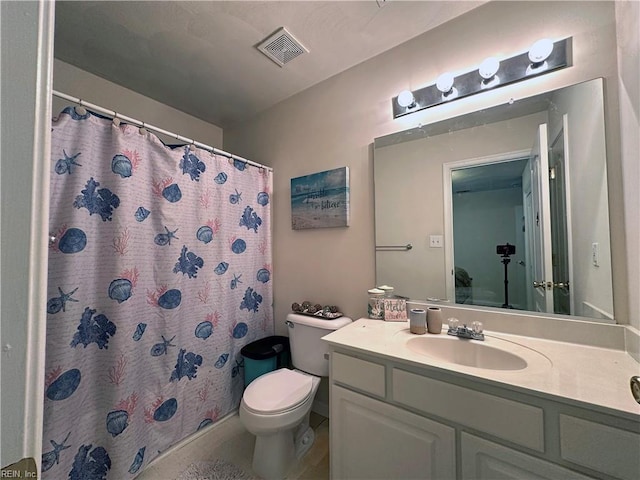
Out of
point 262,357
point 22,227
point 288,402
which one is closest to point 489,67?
point 22,227

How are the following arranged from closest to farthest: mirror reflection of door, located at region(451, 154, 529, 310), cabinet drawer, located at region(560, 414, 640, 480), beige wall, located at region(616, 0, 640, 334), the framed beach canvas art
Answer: cabinet drawer, located at region(560, 414, 640, 480) < beige wall, located at region(616, 0, 640, 334) < mirror reflection of door, located at region(451, 154, 529, 310) < the framed beach canvas art

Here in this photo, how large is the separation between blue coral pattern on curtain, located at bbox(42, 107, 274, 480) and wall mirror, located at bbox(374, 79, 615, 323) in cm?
109

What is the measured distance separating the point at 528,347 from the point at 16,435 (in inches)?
56.5

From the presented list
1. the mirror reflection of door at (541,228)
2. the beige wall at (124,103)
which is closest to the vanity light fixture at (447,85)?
the mirror reflection of door at (541,228)

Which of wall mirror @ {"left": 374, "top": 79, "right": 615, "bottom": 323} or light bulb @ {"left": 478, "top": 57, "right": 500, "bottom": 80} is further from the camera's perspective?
light bulb @ {"left": 478, "top": 57, "right": 500, "bottom": 80}

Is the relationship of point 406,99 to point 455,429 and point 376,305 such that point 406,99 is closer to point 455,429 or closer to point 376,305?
point 376,305

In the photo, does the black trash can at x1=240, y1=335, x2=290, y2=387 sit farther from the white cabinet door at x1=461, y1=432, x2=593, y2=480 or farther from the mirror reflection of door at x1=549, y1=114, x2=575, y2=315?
the mirror reflection of door at x1=549, y1=114, x2=575, y2=315

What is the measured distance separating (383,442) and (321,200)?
136cm

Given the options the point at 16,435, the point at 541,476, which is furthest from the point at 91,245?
the point at 541,476

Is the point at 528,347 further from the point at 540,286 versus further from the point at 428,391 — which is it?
the point at 428,391

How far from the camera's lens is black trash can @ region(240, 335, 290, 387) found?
172 centimetres

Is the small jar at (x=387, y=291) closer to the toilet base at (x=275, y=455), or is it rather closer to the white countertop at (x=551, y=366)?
the white countertop at (x=551, y=366)

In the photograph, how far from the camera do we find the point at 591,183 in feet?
3.44

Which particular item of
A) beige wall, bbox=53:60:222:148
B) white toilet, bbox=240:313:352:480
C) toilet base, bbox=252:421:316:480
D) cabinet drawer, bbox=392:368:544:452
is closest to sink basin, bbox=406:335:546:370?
cabinet drawer, bbox=392:368:544:452
